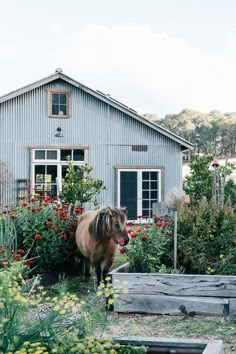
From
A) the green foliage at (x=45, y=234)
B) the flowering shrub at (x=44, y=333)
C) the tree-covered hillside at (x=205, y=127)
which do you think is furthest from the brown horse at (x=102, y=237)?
the tree-covered hillside at (x=205, y=127)

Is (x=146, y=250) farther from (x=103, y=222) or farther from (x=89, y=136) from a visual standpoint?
(x=89, y=136)

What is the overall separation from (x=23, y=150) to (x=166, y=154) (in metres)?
5.27

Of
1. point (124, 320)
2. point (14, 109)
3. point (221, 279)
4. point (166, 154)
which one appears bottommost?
point (124, 320)

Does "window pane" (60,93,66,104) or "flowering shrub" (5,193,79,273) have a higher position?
"window pane" (60,93,66,104)

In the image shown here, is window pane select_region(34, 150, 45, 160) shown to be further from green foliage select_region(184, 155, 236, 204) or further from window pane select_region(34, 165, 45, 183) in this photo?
green foliage select_region(184, 155, 236, 204)

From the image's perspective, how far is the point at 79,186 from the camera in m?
18.9

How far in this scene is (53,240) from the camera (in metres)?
8.69

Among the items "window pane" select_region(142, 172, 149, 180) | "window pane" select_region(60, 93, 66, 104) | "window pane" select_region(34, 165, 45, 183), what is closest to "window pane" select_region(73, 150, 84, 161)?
"window pane" select_region(34, 165, 45, 183)

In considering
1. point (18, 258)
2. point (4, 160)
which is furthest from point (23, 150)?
point (18, 258)

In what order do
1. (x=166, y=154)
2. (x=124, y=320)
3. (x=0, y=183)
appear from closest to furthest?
(x=124, y=320)
(x=0, y=183)
(x=166, y=154)

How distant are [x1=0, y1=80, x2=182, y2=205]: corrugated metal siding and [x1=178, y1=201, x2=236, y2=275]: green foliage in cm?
1412

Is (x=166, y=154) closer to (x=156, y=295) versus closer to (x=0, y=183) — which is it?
(x=0, y=183)

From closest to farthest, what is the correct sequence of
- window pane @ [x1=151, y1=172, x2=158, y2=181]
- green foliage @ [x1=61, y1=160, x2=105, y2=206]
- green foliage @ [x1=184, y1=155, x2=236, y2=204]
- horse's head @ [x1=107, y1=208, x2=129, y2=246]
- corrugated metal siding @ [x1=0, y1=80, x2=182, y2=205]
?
horse's head @ [x1=107, y1=208, x2=129, y2=246]
green foliage @ [x1=61, y1=160, x2=105, y2=206]
green foliage @ [x1=184, y1=155, x2=236, y2=204]
corrugated metal siding @ [x1=0, y1=80, x2=182, y2=205]
window pane @ [x1=151, y1=172, x2=158, y2=181]

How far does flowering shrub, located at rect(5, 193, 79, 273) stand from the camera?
865 centimetres
